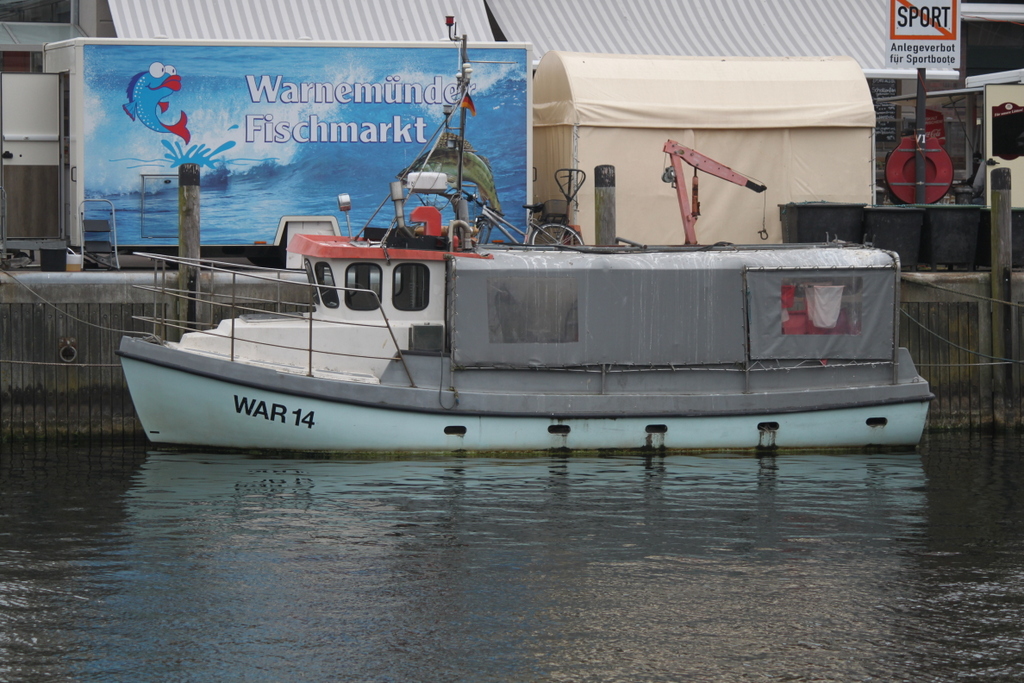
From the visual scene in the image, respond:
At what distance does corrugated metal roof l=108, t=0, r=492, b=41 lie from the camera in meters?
19.7

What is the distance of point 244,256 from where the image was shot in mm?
18062

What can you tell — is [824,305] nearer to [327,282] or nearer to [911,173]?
[327,282]

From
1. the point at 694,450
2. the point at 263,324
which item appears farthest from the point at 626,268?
the point at 263,324

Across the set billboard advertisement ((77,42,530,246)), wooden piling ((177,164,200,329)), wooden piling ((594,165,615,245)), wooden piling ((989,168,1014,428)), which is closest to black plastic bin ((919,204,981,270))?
wooden piling ((989,168,1014,428))

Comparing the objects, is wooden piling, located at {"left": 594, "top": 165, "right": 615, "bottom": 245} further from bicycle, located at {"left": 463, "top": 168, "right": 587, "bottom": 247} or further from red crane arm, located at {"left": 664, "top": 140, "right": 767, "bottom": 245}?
red crane arm, located at {"left": 664, "top": 140, "right": 767, "bottom": 245}

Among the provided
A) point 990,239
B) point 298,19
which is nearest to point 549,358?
point 990,239

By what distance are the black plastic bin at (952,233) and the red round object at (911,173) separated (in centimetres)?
234

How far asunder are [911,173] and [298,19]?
9.11 m

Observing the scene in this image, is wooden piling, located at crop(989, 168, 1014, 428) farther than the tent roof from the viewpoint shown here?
No

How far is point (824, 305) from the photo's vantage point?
47.7 feet

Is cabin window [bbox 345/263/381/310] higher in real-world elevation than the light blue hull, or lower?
higher

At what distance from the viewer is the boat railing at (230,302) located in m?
13.9

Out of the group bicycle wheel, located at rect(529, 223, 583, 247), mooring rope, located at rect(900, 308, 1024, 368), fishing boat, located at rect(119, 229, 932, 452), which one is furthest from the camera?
bicycle wheel, located at rect(529, 223, 583, 247)

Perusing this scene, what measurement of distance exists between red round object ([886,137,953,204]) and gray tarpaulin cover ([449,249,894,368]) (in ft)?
16.0
